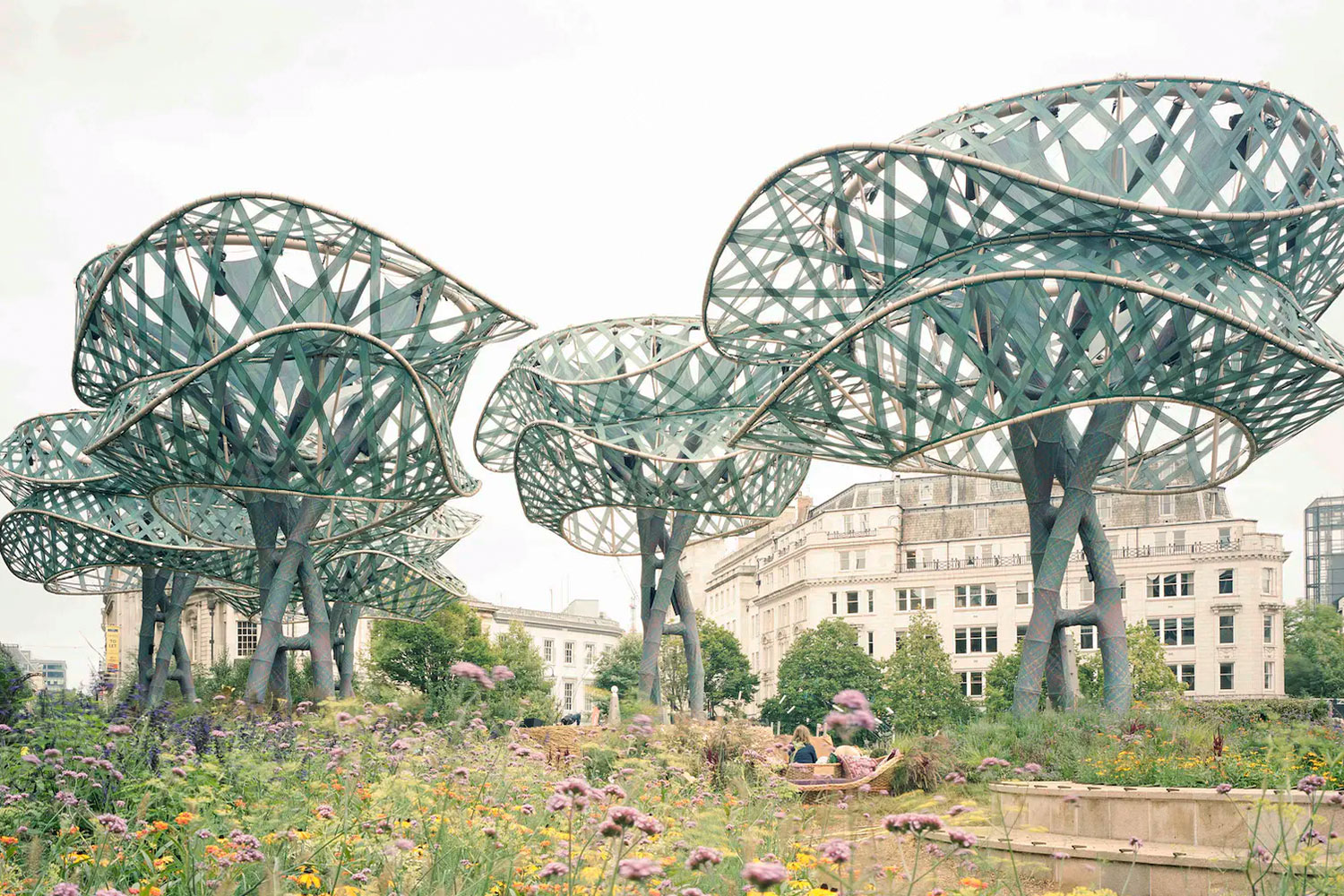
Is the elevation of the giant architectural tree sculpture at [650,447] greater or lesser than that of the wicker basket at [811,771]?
greater

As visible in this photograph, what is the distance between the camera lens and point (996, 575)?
276 ft

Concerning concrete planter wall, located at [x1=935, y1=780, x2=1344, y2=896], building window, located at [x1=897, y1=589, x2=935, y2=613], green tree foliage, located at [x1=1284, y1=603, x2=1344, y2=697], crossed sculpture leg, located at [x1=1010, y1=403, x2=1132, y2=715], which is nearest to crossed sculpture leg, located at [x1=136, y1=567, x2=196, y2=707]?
crossed sculpture leg, located at [x1=1010, y1=403, x2=1132, y2=715]

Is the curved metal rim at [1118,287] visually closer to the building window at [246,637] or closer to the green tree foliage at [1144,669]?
the green tree foliage at [1144,669]

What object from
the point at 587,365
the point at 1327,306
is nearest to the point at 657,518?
the point at 587,365

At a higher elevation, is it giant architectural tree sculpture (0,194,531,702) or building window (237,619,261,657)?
giant architectural tree sculpture (0,194,531,702)

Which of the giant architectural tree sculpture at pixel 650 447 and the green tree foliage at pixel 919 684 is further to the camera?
the green tree foliage at pixel 919 684

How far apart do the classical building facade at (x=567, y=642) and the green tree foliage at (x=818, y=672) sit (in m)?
36.3

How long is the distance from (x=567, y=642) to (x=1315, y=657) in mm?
60948

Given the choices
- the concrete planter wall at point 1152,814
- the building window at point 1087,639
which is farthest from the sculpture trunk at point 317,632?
the building window at point 1087,639

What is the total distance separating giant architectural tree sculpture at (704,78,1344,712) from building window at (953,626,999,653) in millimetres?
57532

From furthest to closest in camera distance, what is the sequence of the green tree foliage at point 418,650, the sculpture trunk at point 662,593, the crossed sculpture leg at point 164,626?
the green tree foliage at point 418,650 → the crossed sculpture leg at point 164,626 → the sculpture trunk at point 662,593

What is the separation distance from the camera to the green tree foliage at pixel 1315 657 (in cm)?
8869

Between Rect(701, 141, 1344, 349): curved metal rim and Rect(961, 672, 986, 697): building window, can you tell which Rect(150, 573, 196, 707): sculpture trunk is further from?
Rect(961, 672, 986, 697): building window

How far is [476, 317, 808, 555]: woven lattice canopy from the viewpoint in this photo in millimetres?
39188
